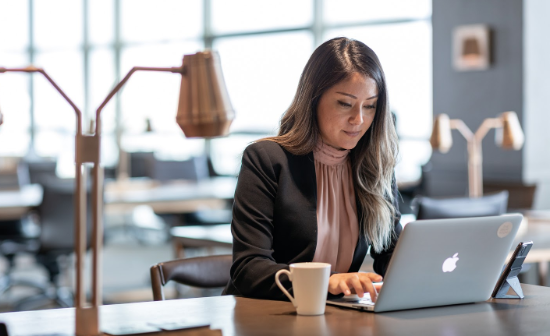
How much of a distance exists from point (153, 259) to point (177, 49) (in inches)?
155

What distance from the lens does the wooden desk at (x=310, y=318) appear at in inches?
53.7

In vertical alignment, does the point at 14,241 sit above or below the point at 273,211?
below

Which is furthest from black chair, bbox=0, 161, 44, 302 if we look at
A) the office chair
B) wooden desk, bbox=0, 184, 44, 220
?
the office chair

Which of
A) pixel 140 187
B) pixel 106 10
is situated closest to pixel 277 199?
pixel 140 187

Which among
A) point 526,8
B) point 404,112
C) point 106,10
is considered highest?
point 106,10

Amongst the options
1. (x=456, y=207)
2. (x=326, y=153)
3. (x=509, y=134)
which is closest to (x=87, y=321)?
(x=326, y=153)

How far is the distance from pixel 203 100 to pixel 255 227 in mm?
574

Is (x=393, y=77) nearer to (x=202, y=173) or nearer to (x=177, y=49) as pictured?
(x=202, y=173)

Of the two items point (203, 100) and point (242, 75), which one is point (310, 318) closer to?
point (203, 100)

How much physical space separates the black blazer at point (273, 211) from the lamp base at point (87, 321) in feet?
1.23

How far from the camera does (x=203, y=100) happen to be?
4.29 feet

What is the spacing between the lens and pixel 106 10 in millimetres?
11266

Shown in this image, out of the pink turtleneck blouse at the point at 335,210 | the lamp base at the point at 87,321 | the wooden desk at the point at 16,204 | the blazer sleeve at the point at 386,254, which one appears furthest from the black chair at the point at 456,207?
the wooden desk at the point at 16,204

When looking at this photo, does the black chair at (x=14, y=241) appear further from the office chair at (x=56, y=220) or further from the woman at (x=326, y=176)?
the woman at (x=326, y=176)
